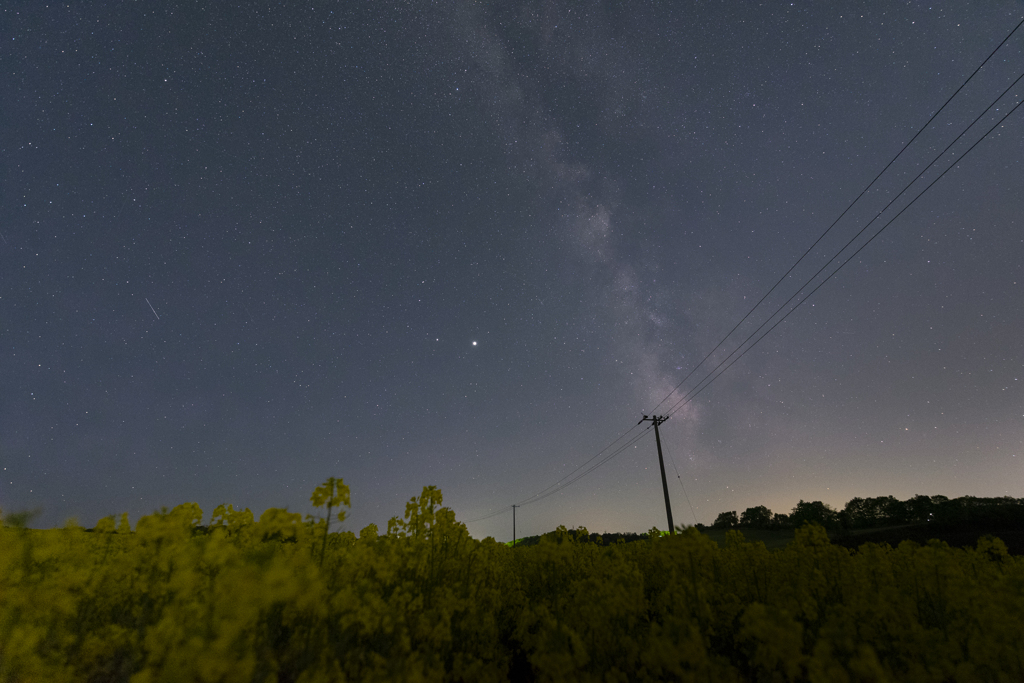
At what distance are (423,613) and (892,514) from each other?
54152mm

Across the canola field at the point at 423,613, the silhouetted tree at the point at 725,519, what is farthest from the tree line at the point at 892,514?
the canola field at the point at 423,613

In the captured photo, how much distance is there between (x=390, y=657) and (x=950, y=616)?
6.64 meters

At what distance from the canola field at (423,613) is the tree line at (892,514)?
26080 mm

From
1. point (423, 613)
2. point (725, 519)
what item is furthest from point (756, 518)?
point (423, 613)

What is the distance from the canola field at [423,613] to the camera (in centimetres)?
327

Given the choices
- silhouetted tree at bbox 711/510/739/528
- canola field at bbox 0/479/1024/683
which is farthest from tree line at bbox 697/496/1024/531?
canola field at bbox 0/479/1024/683

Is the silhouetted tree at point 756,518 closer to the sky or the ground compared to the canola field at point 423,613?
closer to the sky

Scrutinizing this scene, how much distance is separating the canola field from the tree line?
85.6ft

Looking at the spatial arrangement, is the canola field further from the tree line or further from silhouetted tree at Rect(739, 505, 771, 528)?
silhouetted tree at Rect(739, 505, 771, 528)

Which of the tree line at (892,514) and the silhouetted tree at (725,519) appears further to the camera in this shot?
the silhouetted tree at (725,519)

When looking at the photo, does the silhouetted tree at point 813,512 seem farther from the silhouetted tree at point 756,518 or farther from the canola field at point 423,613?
the canola field at point 423,613

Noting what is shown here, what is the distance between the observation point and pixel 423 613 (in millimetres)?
4887

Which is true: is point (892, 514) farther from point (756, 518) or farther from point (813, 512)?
point (756, 518)

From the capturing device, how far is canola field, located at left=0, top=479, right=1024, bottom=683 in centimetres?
327
